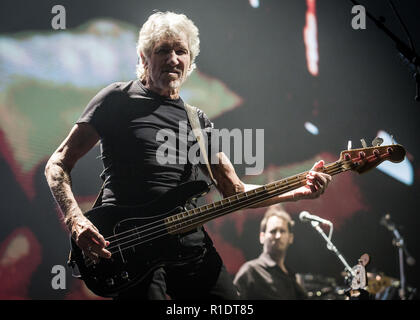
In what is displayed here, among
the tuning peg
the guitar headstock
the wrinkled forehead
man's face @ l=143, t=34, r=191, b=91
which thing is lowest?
the guitar headstock

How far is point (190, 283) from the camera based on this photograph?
215 cm

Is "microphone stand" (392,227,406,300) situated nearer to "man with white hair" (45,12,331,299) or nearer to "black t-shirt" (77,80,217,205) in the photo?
"man with white hair" (45,12,331,299)

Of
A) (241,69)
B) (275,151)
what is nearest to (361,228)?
(275,151)

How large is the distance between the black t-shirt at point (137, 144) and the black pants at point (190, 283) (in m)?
0.38

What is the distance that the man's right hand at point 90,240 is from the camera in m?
2.05

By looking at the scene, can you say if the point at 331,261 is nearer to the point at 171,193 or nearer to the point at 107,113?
the point at 171,193

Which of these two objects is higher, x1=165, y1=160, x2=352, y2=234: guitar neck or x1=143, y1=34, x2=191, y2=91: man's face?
x1=143, y1=34, x2=191, y2=91: man's face

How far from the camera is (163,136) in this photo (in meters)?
2.36

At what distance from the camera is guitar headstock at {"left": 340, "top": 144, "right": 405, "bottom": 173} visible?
2434 mm

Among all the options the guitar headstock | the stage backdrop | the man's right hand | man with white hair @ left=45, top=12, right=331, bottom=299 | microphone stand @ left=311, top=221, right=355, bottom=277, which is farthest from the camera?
microphone stand @ left=311, top=221, right=355, bottom=277

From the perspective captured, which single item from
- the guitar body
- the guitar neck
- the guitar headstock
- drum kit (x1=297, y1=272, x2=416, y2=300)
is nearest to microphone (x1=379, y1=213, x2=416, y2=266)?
drum kit (x1=297, y1=272, x2=416, y2=300)

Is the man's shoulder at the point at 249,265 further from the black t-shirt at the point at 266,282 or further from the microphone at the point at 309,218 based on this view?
the microphone at the point at 309,218

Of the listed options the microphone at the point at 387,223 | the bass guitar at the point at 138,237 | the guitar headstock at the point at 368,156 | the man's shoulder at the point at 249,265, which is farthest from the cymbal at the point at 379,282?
the bass guitar at the point at 138,237

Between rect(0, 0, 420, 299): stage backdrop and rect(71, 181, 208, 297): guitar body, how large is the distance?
130 centimetres
